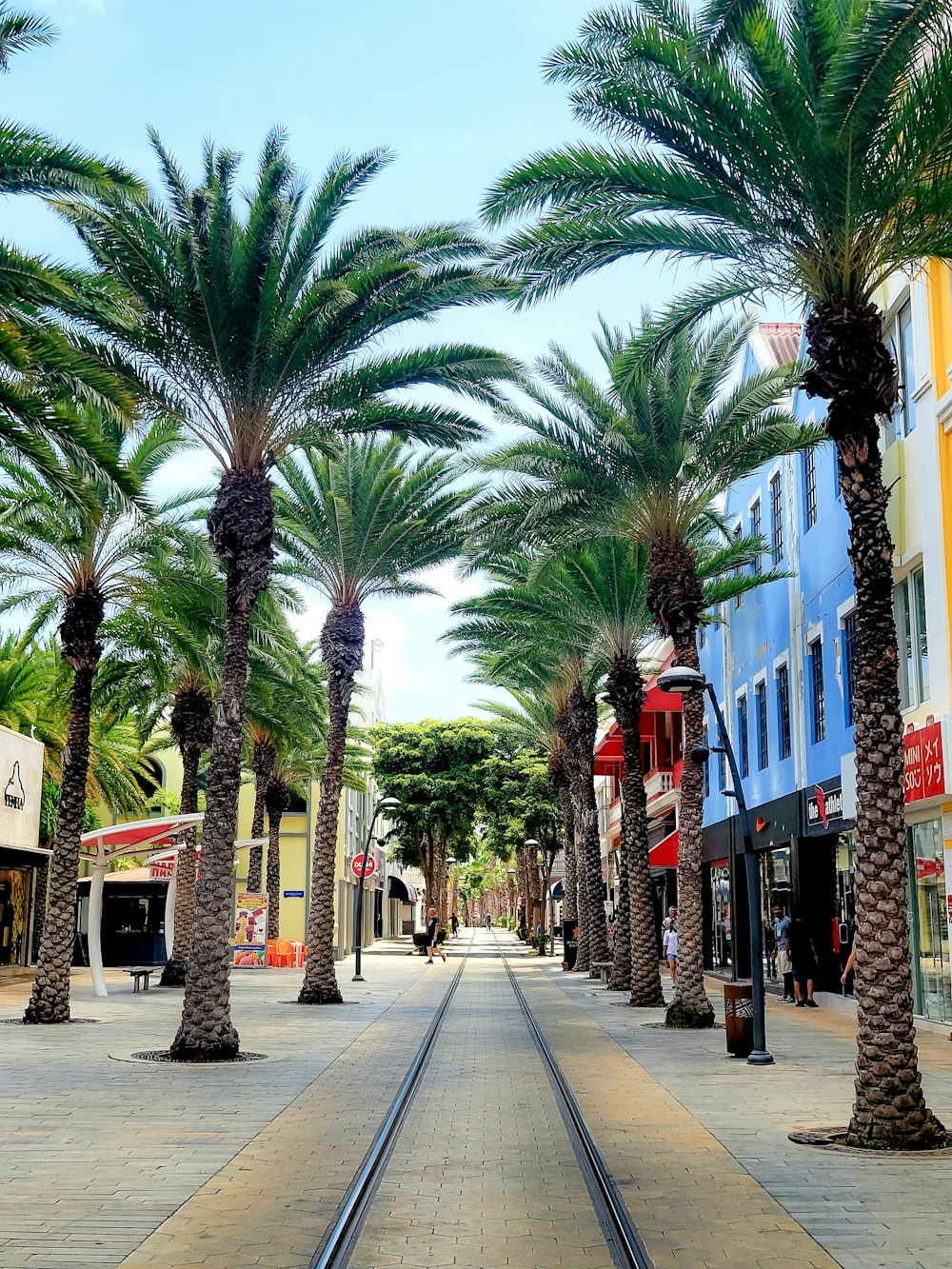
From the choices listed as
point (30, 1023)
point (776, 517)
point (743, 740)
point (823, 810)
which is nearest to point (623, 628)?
point (776, 517)

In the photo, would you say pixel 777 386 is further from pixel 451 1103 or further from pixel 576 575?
pixel 451 1103

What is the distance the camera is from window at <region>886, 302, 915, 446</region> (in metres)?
20.1

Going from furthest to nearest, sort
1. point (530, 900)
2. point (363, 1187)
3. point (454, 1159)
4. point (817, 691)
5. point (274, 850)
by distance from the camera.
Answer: point (530, 900) < point (274, 850) < point (817, 691) < point (454, 1159) < point (363, 1187)

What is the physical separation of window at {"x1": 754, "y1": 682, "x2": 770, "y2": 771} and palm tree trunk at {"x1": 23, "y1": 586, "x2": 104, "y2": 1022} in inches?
613

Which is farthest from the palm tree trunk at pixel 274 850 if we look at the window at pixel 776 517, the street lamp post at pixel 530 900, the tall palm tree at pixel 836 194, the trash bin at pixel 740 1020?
the tall palm tree at pixel 836 194

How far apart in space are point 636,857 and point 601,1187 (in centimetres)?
1664

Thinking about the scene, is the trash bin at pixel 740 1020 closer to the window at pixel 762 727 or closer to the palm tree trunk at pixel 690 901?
the palm tree trunk at pixel 690 901

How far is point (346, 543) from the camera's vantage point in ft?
83.3

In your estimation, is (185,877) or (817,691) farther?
(185,877)

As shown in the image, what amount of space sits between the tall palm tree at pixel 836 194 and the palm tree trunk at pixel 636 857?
13.6m

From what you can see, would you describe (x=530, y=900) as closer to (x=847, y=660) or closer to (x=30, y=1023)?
(x=847, y=660)

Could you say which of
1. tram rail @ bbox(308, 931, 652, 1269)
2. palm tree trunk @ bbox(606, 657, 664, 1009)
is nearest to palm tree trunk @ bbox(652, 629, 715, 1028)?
palm tree trunk @ bbox(606, 657, 664, 1009)

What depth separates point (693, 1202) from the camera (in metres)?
8.21

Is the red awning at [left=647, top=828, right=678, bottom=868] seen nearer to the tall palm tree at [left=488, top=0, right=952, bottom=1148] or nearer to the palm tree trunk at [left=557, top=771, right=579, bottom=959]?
the palm tree trunk at [left=557, top=771, right=579, bottom=959]
